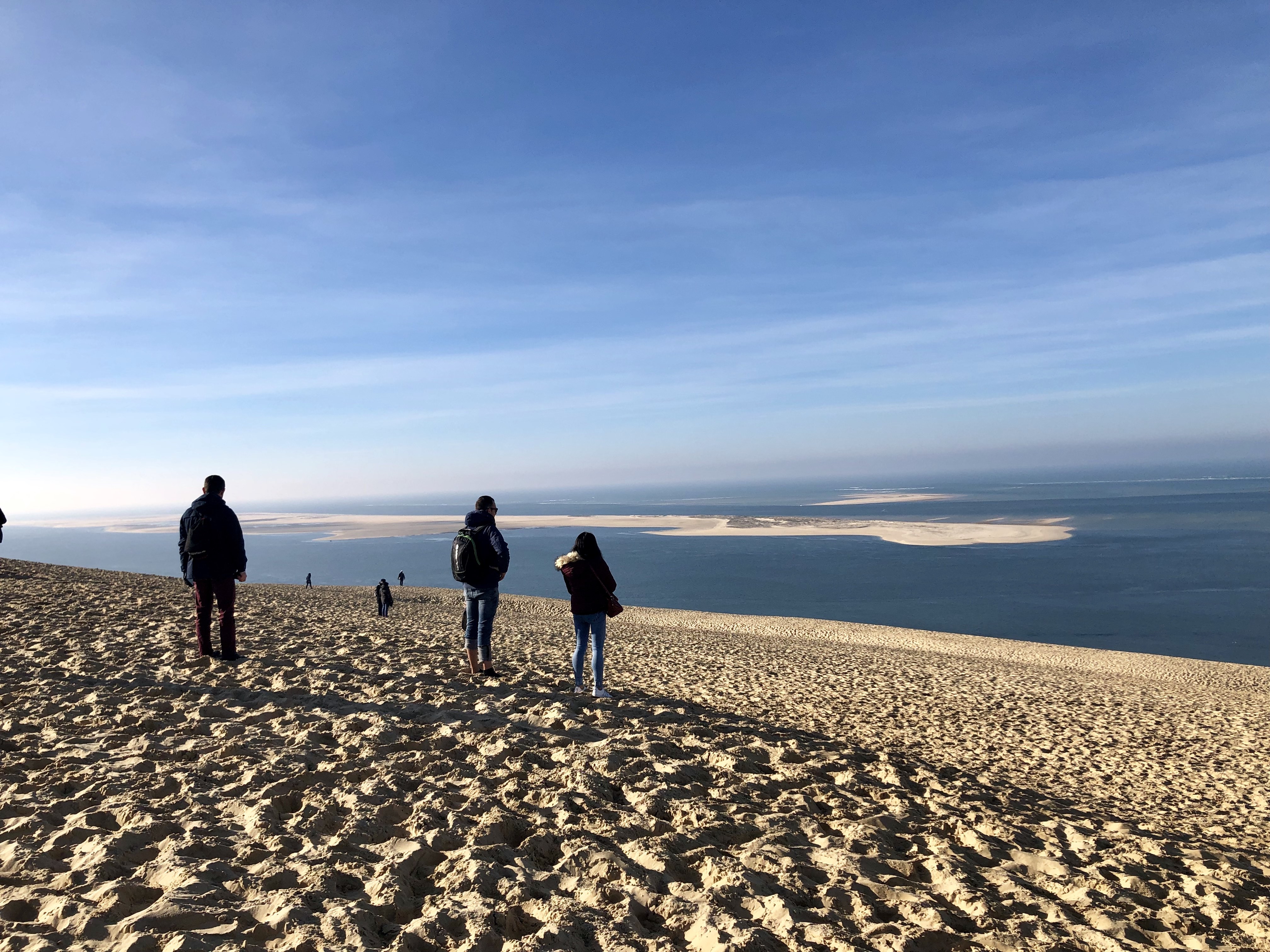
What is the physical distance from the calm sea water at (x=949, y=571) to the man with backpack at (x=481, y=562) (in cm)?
1573

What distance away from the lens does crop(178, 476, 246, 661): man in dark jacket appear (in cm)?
726

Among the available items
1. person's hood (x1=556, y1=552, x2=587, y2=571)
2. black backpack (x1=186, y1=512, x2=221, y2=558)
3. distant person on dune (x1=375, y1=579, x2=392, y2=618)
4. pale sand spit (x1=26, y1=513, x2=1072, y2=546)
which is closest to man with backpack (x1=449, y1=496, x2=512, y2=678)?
person's hood (x1=556, y1=552, x2=587, y2=571)

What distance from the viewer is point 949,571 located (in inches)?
1849

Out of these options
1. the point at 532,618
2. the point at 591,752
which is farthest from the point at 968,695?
the point at 532,618

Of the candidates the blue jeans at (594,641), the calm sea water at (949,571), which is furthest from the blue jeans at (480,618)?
the calm sea water at (949,571)

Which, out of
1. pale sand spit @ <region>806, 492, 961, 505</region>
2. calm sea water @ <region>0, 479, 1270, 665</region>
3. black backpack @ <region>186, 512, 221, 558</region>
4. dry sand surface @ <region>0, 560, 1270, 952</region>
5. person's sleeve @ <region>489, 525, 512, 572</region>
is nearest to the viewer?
dry sand surface @ <region>0, 560, 1270, 952</region>

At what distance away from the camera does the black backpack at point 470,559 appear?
23.5 ft

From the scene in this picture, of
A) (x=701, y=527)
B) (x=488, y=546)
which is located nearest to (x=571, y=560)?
(x=488, y=546)

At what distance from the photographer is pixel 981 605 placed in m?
35.2

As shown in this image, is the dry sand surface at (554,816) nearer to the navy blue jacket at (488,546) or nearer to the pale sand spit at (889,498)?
the navy blue jacket at (488,546)

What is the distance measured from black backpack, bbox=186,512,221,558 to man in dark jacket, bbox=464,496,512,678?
2.68 metres

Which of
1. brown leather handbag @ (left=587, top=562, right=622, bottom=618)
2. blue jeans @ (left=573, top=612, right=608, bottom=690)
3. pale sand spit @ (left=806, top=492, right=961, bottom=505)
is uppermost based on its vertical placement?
brown leather handbag @ (left=587, top=562, right=622, bottom=618)

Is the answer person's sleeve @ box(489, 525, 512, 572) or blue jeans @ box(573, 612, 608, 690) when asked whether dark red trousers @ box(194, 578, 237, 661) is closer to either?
person's sleeve @ box(489, 525, 512, 572)

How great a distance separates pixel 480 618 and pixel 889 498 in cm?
16039
